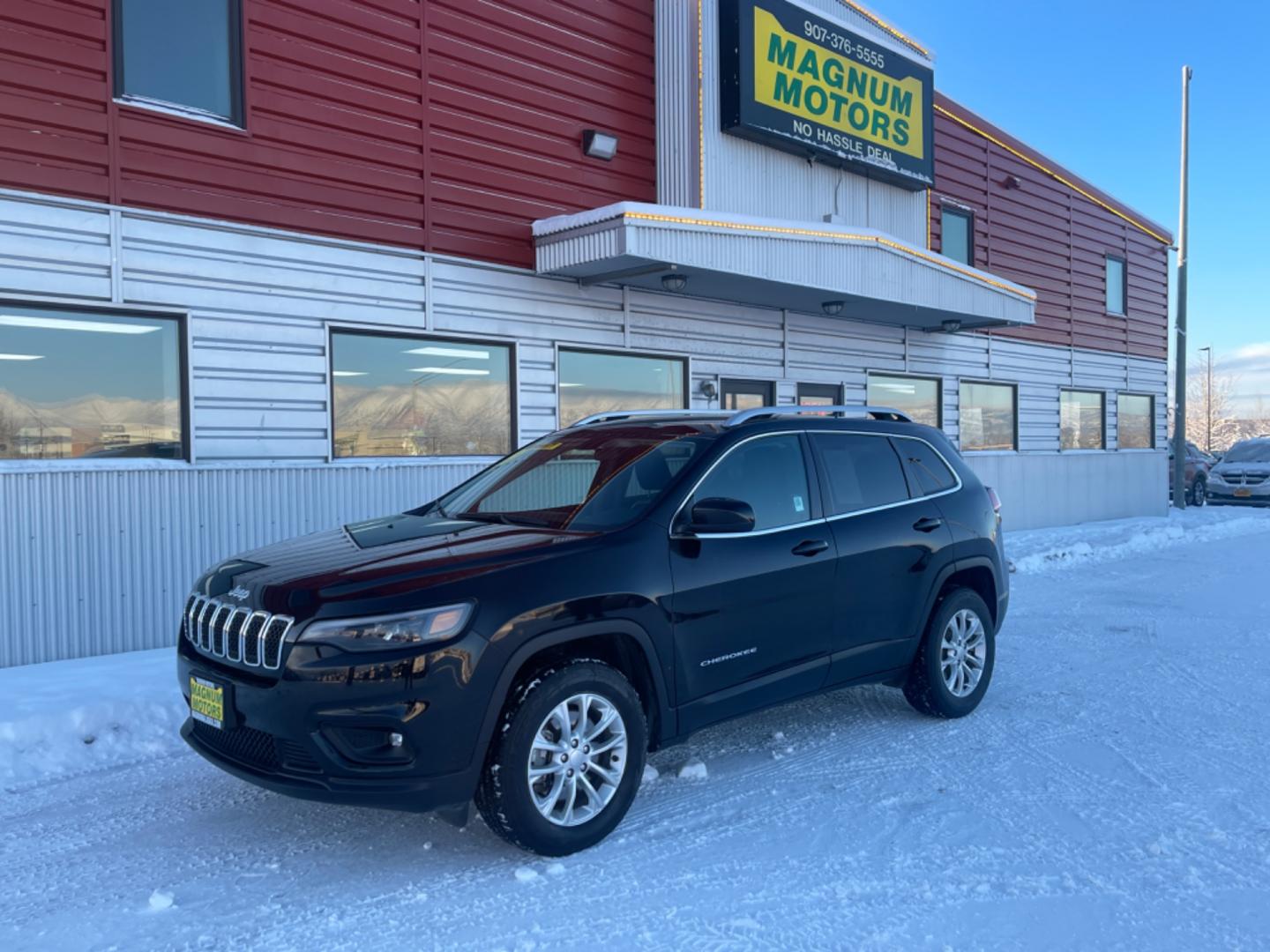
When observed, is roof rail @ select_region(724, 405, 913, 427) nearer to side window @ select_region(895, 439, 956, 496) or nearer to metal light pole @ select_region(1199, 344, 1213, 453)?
side window @ select_region(895, 439, 956, 496)

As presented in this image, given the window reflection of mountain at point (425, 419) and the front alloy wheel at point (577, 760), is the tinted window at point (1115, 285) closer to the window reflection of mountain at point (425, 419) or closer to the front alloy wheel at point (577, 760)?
the window reflection of mountain at point (425, 419)

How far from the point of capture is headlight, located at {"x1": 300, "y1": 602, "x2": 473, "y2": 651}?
139 inches

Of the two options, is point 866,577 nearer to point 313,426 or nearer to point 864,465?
point 864,465

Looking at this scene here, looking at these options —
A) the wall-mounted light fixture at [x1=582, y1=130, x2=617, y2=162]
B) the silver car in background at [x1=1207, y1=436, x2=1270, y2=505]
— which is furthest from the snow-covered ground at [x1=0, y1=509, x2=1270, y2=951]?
the silver car in background at [x1=1207, y1=436, x2=1270, y2=505]

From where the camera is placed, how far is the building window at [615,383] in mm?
10484

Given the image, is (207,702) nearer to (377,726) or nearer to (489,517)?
(377,726)

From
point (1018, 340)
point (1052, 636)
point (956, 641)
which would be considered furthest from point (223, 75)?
point (1018, 340)

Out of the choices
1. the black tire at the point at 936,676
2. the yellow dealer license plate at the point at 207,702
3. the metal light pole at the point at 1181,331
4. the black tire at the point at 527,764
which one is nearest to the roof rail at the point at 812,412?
the black tire at the point at 936,676

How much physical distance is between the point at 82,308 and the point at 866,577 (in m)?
5.87

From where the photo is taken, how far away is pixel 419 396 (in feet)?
30.2

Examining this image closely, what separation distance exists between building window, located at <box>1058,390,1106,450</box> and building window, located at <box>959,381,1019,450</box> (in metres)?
1.68

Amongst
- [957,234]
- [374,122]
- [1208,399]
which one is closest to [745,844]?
[374,122]

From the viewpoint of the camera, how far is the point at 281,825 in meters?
4.18

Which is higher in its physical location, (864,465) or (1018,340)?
(1018,340)
